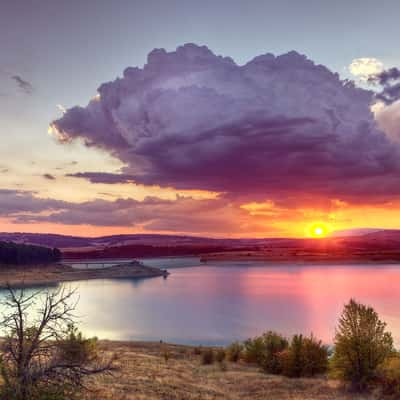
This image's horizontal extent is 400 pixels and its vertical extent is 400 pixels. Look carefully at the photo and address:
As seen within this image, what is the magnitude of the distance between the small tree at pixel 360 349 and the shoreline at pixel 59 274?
389 ft

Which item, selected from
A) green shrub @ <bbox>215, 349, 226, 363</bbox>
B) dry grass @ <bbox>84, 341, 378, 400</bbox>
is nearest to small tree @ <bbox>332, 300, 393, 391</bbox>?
dry grass @ <bbox>84, 341, 378, 400</bbox>

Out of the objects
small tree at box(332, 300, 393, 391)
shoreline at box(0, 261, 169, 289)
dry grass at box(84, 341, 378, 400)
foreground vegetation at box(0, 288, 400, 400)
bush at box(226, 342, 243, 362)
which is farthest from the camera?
shoreline at box(0, 261, 169, 289)

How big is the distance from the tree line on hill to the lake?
104ft

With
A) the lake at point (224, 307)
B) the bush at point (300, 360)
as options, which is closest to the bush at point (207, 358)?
the bush at point (300, 360)

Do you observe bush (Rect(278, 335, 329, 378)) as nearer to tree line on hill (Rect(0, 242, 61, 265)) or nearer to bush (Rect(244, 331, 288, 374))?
bush (Rect(244, 331, 288, 374))

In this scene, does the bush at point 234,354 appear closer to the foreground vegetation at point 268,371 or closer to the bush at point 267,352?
the bush at point 267,352

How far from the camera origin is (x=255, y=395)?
23.6 m

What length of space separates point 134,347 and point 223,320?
31304 millimetres

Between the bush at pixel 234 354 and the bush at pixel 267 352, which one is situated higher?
the bush at pixel 267 352

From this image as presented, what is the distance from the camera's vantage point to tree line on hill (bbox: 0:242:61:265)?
15025cm

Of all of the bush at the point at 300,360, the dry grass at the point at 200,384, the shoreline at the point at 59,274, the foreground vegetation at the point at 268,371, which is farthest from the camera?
the shoreline at the point at 59,274

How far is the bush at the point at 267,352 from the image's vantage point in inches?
1249

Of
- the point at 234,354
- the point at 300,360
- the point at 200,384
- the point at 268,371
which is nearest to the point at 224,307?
the point at 234,354

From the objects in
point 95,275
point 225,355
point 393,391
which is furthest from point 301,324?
point 95,275
